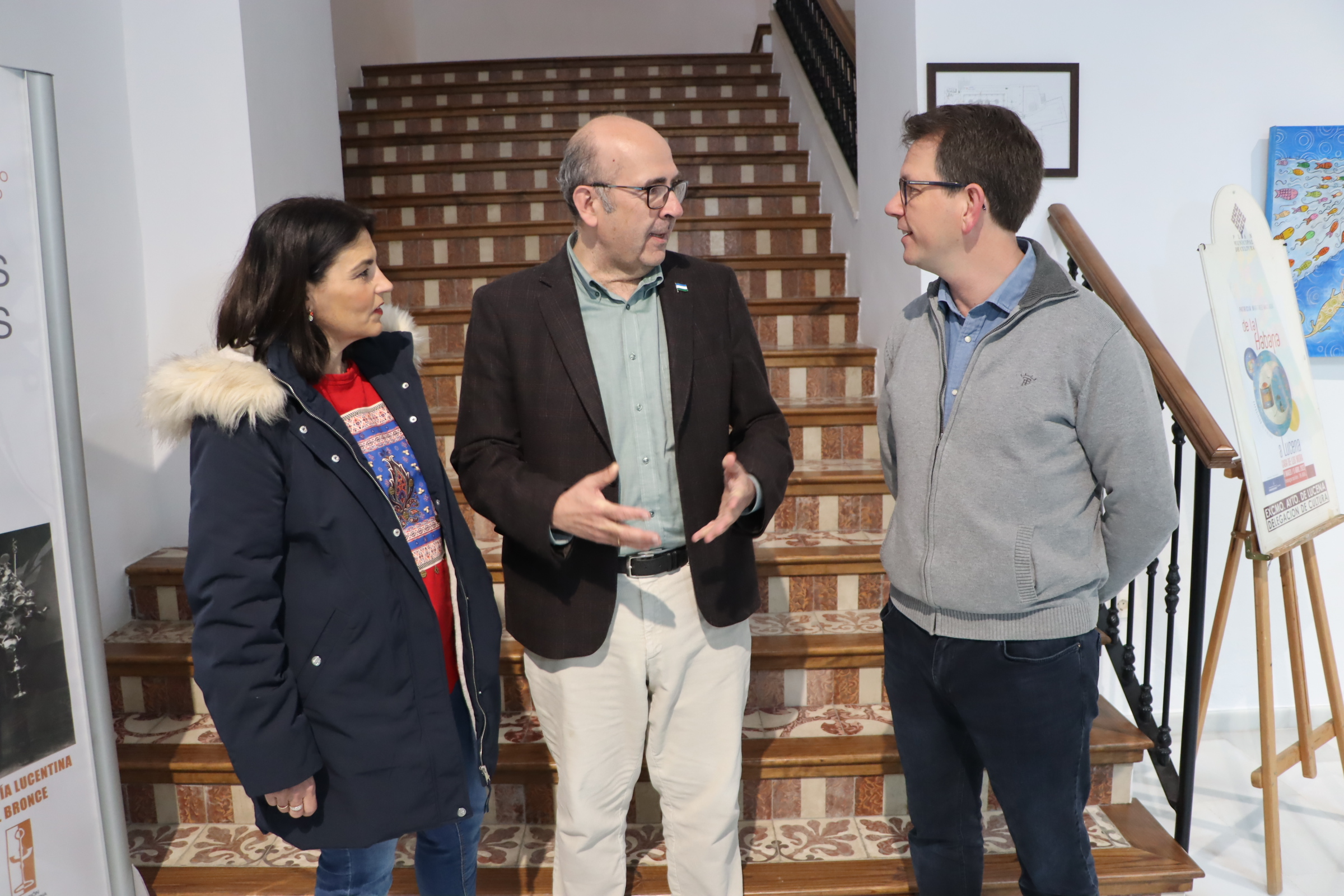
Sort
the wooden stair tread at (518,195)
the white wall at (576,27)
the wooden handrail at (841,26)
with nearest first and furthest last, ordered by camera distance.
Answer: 1. the wooden handrail at (841,26)
2. the wooden stair tread at (518,195)
3. the white wall at (576,27)

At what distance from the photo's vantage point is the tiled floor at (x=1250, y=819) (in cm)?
214

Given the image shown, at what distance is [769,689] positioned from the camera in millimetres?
2354

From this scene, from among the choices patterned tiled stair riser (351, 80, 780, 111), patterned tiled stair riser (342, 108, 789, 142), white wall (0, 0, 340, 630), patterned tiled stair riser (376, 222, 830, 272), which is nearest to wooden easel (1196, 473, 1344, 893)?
patterned tiled stair riser (376, 222, 830, 272)

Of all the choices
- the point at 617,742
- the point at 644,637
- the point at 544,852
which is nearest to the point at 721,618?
the point at 644,637

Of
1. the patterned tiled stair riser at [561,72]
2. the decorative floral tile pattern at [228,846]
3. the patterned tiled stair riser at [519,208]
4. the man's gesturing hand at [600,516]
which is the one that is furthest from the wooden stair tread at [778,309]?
the patterned tiled stair riser at [561,72]

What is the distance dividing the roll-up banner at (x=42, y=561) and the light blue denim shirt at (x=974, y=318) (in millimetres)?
1336

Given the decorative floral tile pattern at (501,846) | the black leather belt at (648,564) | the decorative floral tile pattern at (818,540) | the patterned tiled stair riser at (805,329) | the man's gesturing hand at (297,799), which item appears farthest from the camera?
the patterned tiled stair riser at (805,329)

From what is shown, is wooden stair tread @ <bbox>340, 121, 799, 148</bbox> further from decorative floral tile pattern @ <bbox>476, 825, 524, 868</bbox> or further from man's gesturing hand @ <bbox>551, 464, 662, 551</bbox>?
man's gesturing hand @ <bbox>551, 464, 662, 551</bbox>

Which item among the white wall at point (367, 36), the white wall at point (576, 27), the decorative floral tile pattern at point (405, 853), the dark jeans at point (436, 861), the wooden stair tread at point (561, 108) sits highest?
the white wall at point (576, 27)

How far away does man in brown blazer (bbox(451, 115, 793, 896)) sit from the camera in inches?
58.3

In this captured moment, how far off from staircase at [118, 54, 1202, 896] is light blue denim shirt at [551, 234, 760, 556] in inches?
36.3

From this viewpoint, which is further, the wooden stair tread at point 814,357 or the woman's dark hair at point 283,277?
the wooden stair tread at point 814,357

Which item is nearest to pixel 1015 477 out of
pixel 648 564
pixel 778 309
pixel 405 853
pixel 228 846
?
pixel 648 564

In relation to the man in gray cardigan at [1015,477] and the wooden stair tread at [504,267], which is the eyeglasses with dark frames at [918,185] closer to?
the man in gray cardigan at [1015,477]
